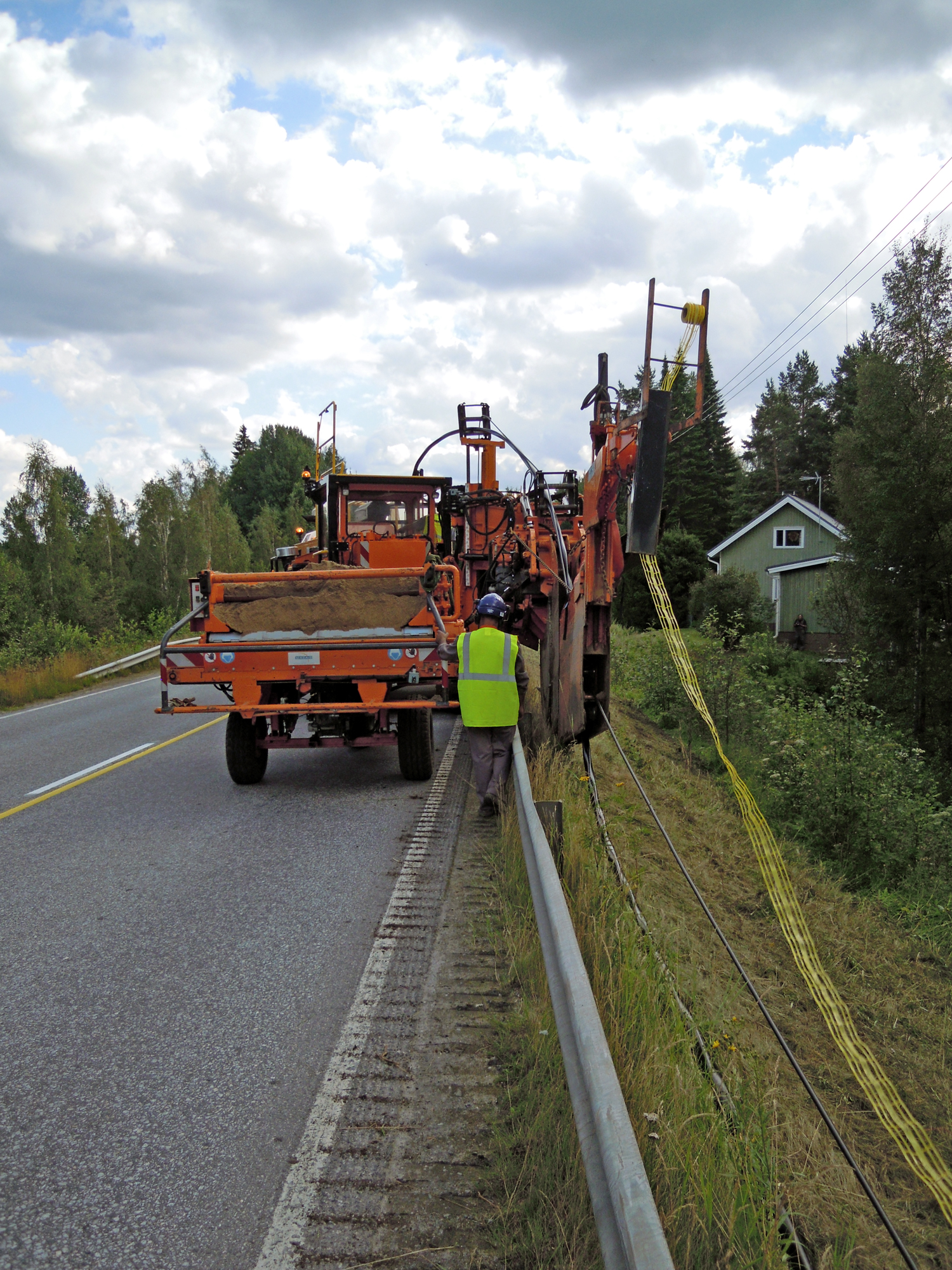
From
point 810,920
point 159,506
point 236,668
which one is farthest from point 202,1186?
point 159,506

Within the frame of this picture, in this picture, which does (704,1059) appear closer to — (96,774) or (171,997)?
(171,997)

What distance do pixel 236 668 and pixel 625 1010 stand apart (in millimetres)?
5273

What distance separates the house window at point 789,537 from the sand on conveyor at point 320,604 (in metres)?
35.0

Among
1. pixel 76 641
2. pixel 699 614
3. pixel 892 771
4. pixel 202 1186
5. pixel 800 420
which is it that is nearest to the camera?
pixel 202 1186

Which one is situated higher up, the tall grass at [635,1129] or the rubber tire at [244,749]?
the rubber tire at [244,749]

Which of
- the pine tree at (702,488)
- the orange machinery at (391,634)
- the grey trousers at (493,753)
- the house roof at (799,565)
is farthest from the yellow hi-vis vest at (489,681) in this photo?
the pine tree at (702,488)

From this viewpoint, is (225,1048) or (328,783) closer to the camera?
(225,1048)

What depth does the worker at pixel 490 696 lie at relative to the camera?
6.95 m

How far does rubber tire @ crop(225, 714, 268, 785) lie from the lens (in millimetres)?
8406

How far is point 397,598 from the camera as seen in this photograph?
845 cm

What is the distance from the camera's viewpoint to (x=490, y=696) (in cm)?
694

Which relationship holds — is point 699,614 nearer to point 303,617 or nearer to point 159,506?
point 159,506

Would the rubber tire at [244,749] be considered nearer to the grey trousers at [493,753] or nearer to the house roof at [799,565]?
the grey trousers at [493,753]

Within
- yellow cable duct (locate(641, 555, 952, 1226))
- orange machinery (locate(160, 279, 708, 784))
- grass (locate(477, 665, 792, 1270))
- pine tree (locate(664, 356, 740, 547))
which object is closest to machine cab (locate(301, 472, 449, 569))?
orange machinery (locate(160, 279, 708, 784))
